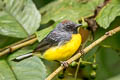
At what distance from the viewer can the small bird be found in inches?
127

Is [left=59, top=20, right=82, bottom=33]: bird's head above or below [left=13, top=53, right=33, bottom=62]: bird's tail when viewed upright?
below

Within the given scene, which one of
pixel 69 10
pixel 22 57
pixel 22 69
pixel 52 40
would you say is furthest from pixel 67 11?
pixel 22 69

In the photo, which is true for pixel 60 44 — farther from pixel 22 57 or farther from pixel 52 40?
pixel 22 57

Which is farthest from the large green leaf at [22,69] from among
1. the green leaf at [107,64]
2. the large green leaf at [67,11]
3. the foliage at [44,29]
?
the green leaf at [107,64]

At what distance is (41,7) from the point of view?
4379 millimetres

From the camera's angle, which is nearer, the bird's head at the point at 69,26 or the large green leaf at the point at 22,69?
the large green leaf at the point at 22,69

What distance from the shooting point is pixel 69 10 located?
366cm

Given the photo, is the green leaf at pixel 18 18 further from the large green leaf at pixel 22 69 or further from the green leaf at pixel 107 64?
the green leaf at pixel 107 64

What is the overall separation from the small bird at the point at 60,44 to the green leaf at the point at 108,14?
0.90ft

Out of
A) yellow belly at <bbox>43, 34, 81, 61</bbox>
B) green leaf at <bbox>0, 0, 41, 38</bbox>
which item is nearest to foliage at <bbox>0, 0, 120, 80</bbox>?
green leaf at <bbox>0, 0, 41, 38</bbox>

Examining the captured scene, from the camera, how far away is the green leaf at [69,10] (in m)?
3.49

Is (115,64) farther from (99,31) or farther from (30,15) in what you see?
(30,15)

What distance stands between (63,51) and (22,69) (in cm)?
50

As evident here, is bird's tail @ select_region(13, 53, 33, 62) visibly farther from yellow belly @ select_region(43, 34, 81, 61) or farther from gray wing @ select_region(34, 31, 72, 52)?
yellow belly @ select_region(43, 34, 81, 61)
